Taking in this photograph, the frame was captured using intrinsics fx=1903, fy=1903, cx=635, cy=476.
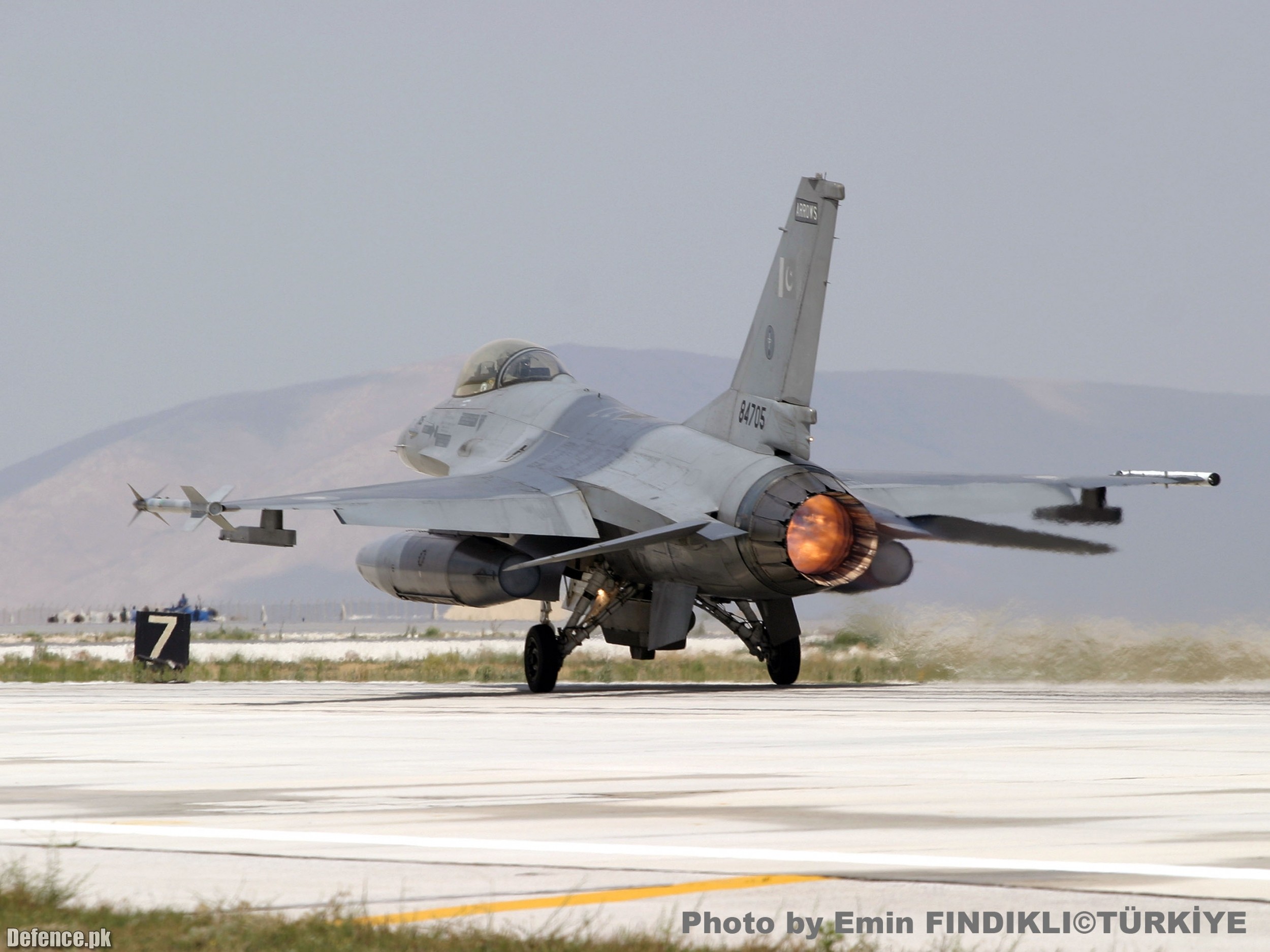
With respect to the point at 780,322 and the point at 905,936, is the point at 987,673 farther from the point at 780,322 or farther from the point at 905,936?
the point at 905,936

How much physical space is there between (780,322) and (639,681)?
9639 mm

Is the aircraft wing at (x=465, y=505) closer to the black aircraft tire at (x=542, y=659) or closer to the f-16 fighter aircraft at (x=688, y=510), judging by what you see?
the f-16 fighter aircraft at (x=688, y=510)

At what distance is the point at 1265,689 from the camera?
80.1ft

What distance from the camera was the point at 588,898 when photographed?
6906mm

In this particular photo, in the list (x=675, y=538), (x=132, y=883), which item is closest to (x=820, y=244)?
(x=675, y=538)

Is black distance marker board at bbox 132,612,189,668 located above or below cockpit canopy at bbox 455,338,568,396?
below

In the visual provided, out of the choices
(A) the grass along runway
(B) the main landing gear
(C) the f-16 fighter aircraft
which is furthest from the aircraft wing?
(A) the grass along runway

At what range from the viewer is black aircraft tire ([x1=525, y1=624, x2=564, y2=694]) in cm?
2605

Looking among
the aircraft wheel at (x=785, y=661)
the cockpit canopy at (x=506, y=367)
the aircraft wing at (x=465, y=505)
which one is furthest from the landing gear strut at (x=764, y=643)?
the cockpit canopy at (x=506, y=367)

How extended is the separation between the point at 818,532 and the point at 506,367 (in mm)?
8079

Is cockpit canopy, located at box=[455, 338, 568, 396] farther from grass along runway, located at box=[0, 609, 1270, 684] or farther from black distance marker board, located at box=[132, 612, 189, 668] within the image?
black distance marker board, located at box=[132, 612, 189, 668]

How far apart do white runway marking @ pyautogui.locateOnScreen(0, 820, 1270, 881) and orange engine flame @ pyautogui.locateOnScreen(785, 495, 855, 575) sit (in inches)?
560

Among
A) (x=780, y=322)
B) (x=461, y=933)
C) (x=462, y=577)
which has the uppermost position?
(x=780, y=322)

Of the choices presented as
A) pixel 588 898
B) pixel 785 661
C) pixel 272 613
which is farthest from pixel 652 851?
pixel 272 613
